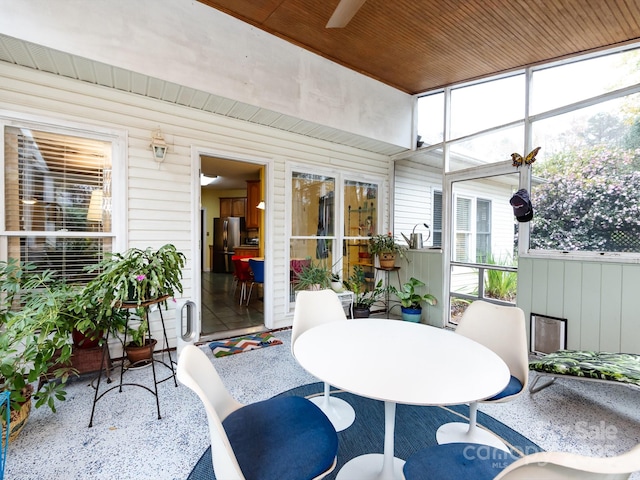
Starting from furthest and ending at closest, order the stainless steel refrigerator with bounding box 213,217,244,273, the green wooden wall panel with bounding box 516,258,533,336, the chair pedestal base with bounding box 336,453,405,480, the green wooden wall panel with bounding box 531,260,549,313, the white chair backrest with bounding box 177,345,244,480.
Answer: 1. the stainless steel refrigerator with bounding box 213,217,244,273
2. the green wooden wall panel with bounding box 516,258,533,336
3. the green wooden wall panel with bounding box 531,260,549,313
4. the chair pedestal base with bounding box 336,453,405,480
5. the white chair backrest with bounding box 177,345,244,480

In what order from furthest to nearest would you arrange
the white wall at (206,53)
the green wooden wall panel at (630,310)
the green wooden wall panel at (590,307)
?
the green wooden wall panel at (590,307), the green wooden wall panel at (630,310), the white wall at (206,53)

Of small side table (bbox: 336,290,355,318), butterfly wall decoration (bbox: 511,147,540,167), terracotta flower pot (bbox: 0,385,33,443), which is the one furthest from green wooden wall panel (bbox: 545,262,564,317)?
terracotta flower pot (bbox: 0,385,33,443)

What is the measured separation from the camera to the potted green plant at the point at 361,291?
439 centimetres

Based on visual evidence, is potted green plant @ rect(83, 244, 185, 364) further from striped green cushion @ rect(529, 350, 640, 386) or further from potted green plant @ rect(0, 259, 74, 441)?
striped green cushion @ rect(529, 350, 640, 386)

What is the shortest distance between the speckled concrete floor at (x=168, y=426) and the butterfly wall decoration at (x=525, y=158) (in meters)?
2.34

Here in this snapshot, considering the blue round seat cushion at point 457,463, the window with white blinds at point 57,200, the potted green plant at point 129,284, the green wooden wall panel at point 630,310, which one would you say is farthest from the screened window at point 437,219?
the window with white blinds at point 57,200

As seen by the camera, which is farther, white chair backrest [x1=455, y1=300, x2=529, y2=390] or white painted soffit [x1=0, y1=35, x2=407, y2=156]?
white painted soffit [x1=0, y1=35, x2=407, y2=156]

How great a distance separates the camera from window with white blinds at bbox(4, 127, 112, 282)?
2.62 metres

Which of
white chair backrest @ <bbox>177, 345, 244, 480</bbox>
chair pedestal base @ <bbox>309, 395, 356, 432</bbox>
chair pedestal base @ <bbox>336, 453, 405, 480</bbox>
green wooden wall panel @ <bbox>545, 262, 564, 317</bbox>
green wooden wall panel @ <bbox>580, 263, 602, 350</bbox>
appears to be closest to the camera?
white chair backrest @ <bbox>177, 345, 244, 480</bbox>

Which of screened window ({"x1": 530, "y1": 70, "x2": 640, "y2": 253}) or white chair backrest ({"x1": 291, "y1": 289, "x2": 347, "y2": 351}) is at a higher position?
screened window ({"x1": 530, "y1": 70, "x2": 640, "y2": 253})

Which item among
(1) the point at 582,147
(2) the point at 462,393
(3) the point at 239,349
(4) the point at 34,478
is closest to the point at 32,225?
(4) the point at 34,478

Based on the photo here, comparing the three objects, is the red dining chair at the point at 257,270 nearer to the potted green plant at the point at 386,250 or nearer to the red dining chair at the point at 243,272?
the red dining chair at the point at 243,272

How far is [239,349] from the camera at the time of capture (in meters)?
3.38

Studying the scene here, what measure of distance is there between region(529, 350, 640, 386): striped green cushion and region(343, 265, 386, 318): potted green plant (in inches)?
91.9
